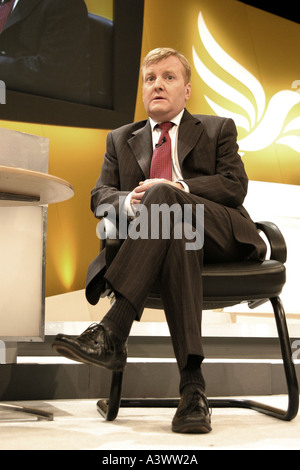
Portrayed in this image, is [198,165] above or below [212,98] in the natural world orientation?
below

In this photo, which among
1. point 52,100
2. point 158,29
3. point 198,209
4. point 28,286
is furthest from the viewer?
point 158,29

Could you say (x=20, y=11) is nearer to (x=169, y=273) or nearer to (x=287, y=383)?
(x=169, y=273)

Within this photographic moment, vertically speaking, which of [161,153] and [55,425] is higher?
[161,153]

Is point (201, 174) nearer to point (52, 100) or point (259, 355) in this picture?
point (259, 355)

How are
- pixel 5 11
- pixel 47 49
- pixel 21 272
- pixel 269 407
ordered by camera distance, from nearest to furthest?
pixel 269 407
pixel 21 272
pixel 5 11
pixel 47 49

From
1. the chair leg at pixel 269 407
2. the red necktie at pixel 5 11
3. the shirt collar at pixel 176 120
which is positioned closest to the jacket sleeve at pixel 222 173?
the shirt collar at pixel 176 120

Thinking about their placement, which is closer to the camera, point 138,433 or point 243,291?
point 138,433

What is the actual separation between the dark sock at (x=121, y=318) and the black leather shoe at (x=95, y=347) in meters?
0.02

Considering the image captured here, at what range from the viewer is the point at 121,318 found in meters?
1.38

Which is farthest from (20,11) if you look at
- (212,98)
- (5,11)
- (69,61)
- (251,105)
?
(251,105)

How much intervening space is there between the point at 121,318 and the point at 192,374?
25cm

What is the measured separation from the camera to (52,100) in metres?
3.92
